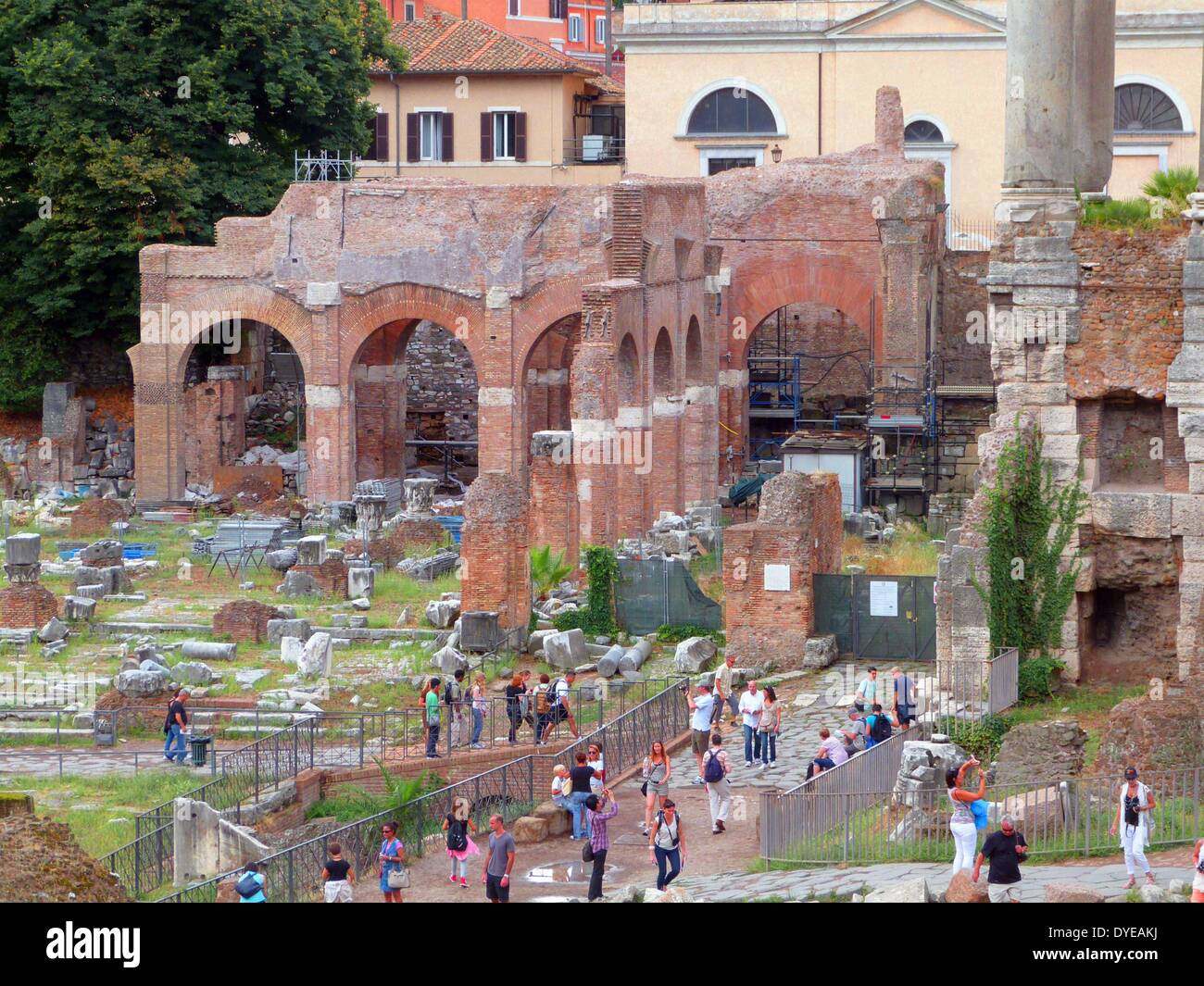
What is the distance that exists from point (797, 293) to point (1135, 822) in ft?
88.9

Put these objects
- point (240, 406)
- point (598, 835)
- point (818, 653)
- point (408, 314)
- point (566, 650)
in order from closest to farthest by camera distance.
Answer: point (598, 835), point (818, 653), point (566, 650), point (408, 314), point (240, 406)

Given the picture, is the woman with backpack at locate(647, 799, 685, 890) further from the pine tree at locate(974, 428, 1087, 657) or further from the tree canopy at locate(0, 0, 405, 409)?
the tree canopy at locate(0, 0, 405, 409)

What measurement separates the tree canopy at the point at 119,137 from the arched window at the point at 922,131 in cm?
1282

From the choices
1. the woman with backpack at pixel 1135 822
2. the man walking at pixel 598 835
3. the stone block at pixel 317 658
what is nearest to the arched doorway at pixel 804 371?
the stone block at pixel 317 658

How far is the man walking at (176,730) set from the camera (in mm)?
24016

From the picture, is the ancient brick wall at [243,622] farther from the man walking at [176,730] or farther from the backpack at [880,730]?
the backpack at [880,730]

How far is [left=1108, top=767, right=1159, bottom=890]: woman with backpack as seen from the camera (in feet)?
52.0

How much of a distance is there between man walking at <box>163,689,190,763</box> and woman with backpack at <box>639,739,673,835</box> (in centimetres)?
533

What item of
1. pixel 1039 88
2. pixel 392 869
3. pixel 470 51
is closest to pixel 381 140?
pixel 470 51

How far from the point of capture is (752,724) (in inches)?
890

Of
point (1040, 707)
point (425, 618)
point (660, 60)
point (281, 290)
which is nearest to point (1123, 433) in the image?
point (1040, 707)

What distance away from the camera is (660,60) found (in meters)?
51.7

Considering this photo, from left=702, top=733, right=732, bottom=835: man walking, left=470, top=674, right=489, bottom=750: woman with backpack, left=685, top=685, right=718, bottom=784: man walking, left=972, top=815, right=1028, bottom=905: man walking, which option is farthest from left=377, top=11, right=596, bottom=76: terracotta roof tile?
left=972, top=815, right=1028, bottom=905: man walking

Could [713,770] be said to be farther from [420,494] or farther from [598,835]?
[420,494]
